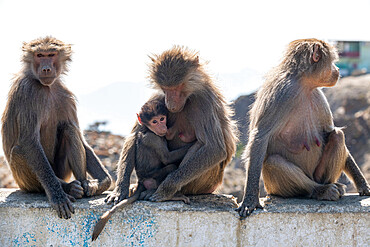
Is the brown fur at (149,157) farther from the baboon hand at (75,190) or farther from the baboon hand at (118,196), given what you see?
the baboon hand at (75,190)

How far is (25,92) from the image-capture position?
4918mm

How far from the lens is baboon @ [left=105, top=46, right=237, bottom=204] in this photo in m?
4.56

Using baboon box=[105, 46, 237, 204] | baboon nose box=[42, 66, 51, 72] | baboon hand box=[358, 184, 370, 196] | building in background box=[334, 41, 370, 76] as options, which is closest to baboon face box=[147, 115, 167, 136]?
baboon box=[105, 46, 237, 204]

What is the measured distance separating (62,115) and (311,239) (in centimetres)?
288

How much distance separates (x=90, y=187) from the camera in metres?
4.93

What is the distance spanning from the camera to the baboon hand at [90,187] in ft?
16.1

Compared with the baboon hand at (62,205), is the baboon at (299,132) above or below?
above

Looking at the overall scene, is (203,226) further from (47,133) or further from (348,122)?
(348,122)

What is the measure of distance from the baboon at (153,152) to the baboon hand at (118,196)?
73 mm

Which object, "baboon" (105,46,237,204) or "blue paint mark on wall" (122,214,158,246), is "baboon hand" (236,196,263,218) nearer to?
"baboon" (105,46,237,204)

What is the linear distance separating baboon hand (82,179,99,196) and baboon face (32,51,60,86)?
1.08 m

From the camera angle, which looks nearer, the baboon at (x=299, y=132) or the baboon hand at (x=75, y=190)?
the baboon at (x=299, y=132)

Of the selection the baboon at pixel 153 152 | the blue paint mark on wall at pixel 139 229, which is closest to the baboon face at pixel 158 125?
the baboon at pixel 153 152

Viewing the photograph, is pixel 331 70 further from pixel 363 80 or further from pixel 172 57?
pixel 363 80
